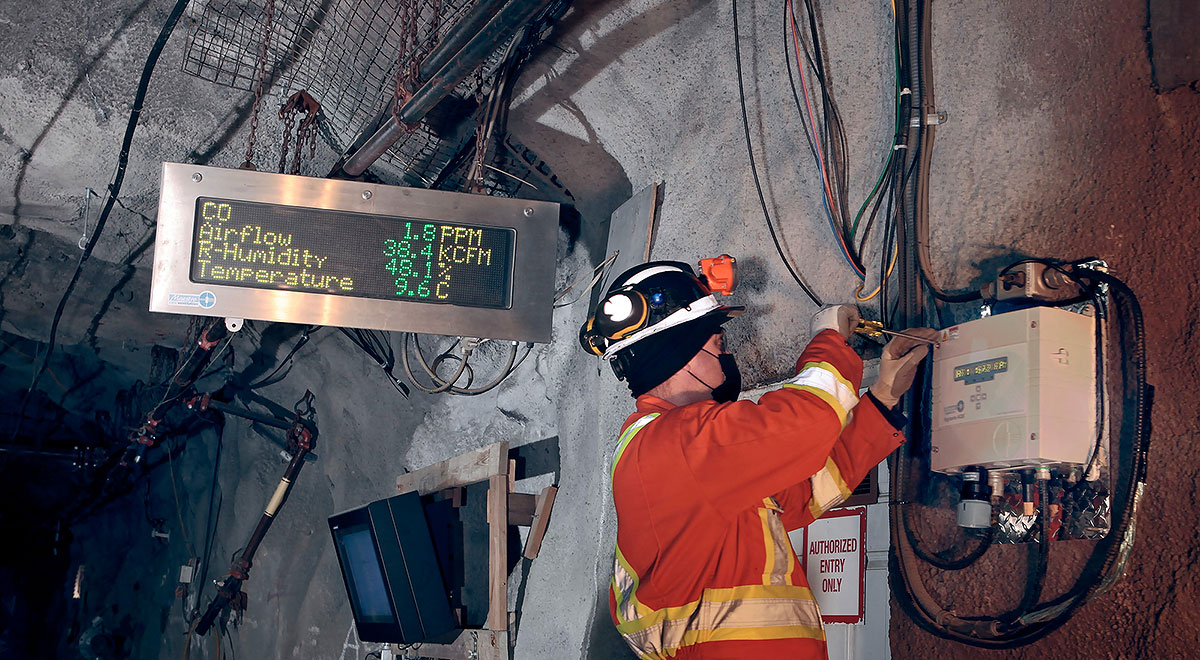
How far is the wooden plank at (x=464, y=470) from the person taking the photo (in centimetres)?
381

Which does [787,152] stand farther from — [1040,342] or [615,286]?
[1040,342]

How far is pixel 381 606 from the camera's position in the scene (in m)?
3.98

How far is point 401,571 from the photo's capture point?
376cm

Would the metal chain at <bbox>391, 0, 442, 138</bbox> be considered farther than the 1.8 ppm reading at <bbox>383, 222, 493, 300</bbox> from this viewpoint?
Yes

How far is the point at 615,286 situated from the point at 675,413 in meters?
0.57

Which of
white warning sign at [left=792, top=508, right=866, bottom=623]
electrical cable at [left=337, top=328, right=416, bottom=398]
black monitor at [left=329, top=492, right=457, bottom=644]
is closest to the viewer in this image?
white warning sign at [left=792, top=508, right=866, bottom=623]

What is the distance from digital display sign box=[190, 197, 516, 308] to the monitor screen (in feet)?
5.05

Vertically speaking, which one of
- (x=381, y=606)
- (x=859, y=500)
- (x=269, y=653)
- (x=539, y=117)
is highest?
(x=539, y=117)

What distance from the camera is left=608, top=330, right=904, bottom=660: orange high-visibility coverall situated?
6.03 feet

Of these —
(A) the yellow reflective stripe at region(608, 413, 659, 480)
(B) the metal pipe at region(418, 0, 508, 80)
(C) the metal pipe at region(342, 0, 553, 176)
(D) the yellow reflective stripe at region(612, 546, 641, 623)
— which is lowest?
(D) the yellow reflective stripe at region(612, 546, 641, 623)

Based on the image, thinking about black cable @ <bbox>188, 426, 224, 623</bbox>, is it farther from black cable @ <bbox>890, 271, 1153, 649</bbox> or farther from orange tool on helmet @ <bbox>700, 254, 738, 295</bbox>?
Result: black cable @ <bbox>890, 271, 1153, 649</bbox>

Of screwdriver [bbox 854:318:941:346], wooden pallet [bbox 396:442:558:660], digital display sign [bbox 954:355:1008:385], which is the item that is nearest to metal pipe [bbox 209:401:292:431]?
wooden pallet [bbox 396:442:558:660]

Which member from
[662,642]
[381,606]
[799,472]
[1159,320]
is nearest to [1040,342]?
[1159,320]

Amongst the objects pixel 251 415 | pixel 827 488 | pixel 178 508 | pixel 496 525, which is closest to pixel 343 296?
pixel 496 525
